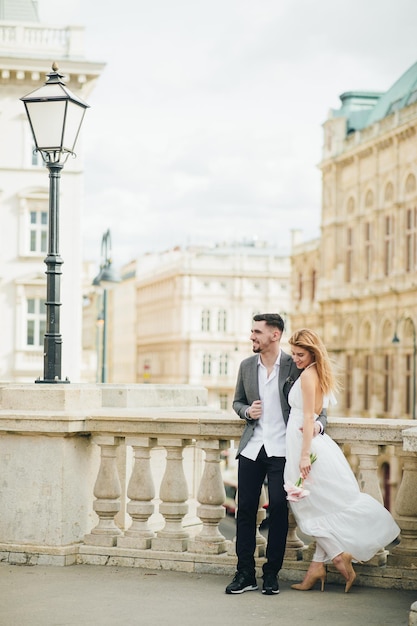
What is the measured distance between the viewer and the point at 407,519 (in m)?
7.68

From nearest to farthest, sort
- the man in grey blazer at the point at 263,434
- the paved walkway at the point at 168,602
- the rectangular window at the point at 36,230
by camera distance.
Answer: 1. the paved walkway at the point at 168,602
2. the man in grey blazer at the point at 263,434
3. the rectangular window at the point at 36,230

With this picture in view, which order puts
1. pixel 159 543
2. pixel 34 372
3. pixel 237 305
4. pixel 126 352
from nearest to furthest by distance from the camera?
1. pixel 159 543
2. pixel 34 372
3. pixel 237 305
4. pixel 126 352

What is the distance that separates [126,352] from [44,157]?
139634mm

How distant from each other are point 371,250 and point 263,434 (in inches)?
1962

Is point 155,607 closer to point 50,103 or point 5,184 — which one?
point 50,103

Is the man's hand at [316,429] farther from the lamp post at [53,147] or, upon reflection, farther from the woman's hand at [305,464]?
the lamp post at [53,147]

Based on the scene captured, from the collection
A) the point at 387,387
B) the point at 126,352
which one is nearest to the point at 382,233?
the point at 387,387

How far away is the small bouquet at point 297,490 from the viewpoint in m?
7.50

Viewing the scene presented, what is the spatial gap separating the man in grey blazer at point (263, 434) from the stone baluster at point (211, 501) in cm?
28

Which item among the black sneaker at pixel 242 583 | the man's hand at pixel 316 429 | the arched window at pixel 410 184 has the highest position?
the arched window at pixel 410 184

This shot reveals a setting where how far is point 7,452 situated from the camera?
851 centimetres

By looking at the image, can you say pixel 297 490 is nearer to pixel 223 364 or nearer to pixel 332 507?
pixel 332 507

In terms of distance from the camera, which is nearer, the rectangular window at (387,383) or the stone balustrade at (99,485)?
the stone balustrade at (99,485)

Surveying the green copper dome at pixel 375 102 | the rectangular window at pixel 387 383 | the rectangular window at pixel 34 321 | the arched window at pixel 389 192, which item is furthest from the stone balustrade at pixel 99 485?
the arched window at pixel 389 192
